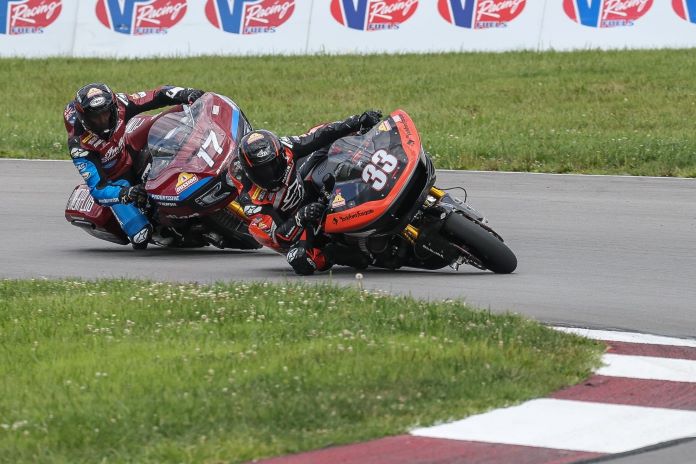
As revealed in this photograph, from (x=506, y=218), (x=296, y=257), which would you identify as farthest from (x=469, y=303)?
(x=506, y=218)

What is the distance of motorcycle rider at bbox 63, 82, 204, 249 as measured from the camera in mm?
11227

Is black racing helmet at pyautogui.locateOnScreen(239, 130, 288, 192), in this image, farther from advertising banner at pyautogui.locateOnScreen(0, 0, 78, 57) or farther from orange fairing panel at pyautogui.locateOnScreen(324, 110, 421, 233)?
advertising banner at pyautogui.locateOnScreen(0, 0, 78, 57)

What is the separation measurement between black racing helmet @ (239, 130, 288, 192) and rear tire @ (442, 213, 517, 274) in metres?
1.26

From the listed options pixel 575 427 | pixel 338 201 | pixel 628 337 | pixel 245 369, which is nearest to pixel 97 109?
pixel 338 201

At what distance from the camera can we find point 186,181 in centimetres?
1088

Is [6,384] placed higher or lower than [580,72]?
lower

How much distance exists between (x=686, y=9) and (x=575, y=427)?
16.5 m

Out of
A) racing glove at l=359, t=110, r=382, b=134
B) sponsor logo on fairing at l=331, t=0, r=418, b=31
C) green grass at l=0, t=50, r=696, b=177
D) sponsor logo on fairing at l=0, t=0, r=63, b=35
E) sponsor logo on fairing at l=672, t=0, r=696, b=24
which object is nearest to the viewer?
racing glove at l=359, t=110, r=382, b=134

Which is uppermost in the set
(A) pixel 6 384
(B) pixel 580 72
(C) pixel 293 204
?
(B) pixel 580 72

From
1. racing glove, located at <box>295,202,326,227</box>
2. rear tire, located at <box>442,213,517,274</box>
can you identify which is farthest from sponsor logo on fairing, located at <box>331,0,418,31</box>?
rear tire, located at <box>442,213,517,274</box>

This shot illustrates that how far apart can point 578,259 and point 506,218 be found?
2277mm

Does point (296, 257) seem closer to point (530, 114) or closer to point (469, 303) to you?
point (469, 303)

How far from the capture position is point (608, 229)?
11.8m

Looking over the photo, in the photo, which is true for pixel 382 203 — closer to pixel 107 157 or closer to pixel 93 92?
pixel 93 92
